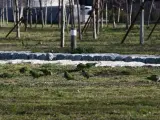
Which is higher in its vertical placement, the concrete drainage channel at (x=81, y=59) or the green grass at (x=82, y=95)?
the green grass at (x=82, y=95)

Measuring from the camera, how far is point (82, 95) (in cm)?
1070

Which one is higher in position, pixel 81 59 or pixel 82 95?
pixel 82 95

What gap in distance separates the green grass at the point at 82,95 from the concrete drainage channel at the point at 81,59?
171cm

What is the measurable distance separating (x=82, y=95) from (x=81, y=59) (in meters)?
7.88

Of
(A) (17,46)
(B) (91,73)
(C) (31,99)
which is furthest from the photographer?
(A) (17,46)

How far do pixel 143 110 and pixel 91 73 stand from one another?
5764 millimetres

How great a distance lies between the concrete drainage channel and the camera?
17.3 m

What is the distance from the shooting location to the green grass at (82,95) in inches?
337

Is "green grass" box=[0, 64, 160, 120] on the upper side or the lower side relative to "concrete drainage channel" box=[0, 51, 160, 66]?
upper

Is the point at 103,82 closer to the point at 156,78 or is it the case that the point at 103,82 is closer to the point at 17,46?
the point at 156,78

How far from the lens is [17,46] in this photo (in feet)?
79.7

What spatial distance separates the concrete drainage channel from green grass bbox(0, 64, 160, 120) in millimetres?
1713

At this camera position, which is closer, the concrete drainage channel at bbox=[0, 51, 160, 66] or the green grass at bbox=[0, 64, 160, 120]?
the green grass at bbox=[0, 64, 160, 120]

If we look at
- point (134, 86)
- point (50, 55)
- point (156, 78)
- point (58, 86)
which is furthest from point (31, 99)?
point (50, 55)
